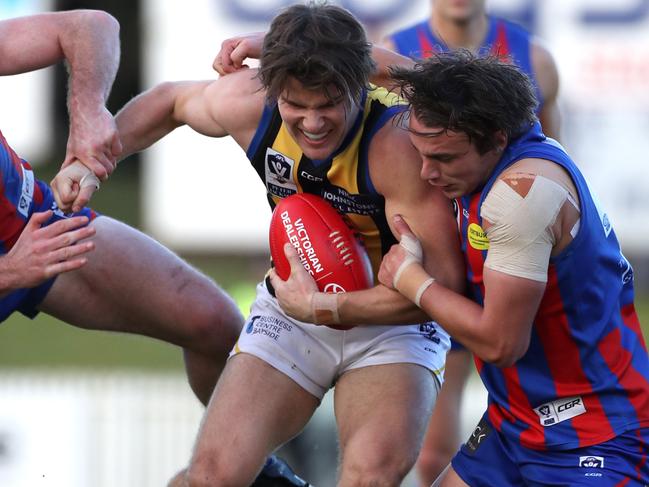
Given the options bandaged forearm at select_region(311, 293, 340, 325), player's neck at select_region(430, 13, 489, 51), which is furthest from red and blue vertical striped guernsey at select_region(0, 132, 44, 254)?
player's neck at select_region(430, 13, 489, 51)

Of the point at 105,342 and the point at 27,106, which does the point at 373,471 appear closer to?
the point at 105,342

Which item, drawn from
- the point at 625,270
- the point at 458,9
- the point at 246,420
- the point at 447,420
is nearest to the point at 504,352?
the point at 625,270

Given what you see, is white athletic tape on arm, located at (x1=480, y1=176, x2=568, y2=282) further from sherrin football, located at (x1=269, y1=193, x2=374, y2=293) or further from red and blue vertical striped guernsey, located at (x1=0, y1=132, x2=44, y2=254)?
red and blue vertical striped guernsey, located at (x1=0, y1=132, x2=44, y2=254)

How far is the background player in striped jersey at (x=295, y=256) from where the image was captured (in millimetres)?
4473

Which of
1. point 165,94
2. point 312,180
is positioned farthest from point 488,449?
point 165,94

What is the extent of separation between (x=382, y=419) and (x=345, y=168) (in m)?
0.91

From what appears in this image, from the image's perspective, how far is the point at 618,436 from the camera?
14.2 ft

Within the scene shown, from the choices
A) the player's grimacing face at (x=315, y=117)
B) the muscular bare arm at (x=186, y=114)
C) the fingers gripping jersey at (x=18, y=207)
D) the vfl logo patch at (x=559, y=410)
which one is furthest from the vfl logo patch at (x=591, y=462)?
the fingers gripping jersey at (x=18, y=207)

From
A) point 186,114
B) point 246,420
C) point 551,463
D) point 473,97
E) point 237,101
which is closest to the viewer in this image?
point 473,97

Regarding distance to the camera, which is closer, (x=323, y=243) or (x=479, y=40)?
(x=323, y=243)

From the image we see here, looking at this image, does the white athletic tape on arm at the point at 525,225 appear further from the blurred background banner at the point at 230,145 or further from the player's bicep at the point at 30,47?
the blurred background banner at the point at 230,145

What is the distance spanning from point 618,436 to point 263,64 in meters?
1.74

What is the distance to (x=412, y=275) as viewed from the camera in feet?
14.3

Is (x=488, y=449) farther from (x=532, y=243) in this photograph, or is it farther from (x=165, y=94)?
(x=165, y=94)
